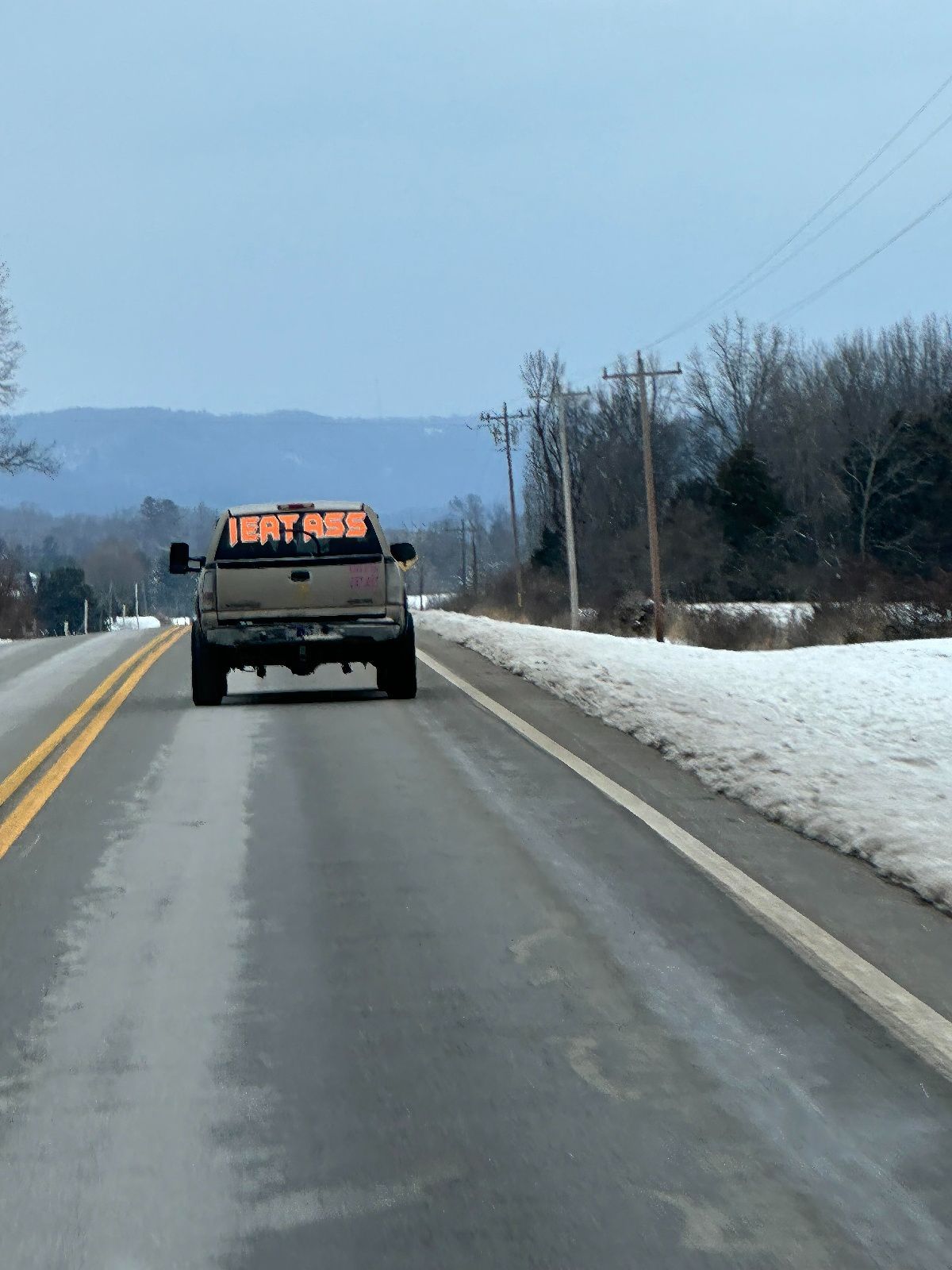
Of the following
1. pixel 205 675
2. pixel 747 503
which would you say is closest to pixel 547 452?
pixel 747 503

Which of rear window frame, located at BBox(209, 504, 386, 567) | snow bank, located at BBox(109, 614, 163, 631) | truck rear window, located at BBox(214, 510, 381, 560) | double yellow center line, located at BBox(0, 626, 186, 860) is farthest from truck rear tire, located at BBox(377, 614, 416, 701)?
snow bank, located at BBox(109, 614, 163, 631)

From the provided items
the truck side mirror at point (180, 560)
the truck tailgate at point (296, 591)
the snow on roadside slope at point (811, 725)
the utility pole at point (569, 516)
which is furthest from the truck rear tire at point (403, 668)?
the utility pole at point (569, 516)

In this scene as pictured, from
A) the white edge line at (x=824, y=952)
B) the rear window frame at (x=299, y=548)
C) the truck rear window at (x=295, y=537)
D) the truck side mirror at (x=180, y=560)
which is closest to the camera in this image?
the white edge line at (x=824, y=952)

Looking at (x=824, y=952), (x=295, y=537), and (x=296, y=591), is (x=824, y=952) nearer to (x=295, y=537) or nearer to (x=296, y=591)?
(x=296, y=591)

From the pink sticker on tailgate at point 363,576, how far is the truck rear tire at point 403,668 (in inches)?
19.7

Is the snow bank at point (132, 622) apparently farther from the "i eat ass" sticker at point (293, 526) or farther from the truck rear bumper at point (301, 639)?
the truck rear bumper at point (301, 639)

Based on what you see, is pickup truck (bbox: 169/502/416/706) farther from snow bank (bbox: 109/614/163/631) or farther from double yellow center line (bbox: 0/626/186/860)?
snow bank (bbox: 109/614/163/631)

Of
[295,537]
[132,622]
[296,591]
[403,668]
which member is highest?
[295,537]

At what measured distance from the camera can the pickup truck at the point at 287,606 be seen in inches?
671

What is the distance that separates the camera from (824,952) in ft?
21.4

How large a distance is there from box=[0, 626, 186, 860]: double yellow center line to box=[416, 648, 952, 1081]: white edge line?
3.52 metres

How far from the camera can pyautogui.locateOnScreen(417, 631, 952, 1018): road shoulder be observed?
6.47 m

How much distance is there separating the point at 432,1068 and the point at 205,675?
12330 millimetres

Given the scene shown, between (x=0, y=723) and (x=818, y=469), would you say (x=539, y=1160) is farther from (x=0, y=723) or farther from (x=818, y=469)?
(x=818, y=469)
